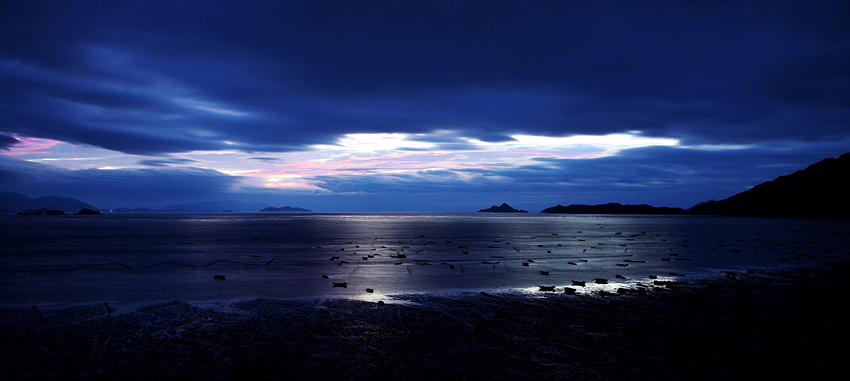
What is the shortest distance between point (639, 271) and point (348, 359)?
17.9 m

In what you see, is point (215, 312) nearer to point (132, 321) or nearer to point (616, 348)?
point (132, 321)

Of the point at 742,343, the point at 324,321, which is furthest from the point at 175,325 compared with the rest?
the point at 742,343

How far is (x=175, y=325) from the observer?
36.1ft

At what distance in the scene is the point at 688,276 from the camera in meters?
19.3

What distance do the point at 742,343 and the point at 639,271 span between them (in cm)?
1235

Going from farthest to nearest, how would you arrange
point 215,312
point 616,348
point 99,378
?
point 215,312 < point 616,348 < point 99,378

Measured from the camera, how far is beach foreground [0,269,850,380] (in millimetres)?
7926

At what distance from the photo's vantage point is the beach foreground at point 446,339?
7926 mm

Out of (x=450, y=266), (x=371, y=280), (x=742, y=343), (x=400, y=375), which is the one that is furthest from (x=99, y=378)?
(x=450, y=266)

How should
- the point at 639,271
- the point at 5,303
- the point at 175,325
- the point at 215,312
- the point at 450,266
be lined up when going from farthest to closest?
the point at 450,266, the point at 639,271, the point at 5,303, the point at 215,312, the point at 175,325

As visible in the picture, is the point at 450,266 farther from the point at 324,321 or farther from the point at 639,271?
the point at 324,321

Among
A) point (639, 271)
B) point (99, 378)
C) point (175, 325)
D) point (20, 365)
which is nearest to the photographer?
point (99, 378)

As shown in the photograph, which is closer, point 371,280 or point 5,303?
point 5,303

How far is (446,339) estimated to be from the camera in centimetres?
977
